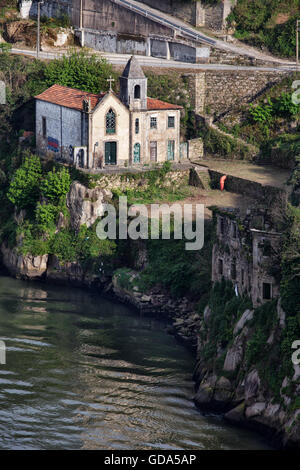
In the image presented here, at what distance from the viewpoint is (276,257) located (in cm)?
7150

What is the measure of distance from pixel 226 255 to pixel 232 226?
2060 millimetres

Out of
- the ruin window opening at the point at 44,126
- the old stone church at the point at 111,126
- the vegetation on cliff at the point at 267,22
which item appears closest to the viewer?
the old stone church at the point at 111,126

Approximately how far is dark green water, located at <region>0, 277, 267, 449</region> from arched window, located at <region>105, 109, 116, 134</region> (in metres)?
13.4

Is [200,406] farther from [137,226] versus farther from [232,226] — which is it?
[137,226]

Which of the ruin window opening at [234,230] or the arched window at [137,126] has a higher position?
the arched window at [137,126]

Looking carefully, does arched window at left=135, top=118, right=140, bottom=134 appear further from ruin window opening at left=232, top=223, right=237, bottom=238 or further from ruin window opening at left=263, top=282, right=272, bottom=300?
ruin window opening at left=263, top=282, right=272, bottom=300

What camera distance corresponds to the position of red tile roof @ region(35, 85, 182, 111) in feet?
323

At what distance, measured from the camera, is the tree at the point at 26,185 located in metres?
98.9

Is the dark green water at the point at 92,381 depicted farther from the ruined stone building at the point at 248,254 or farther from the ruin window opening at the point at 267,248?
the ruin window opening at the point at 267,248

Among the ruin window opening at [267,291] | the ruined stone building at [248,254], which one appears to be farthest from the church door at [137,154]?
the ruin window opening at [267,291]

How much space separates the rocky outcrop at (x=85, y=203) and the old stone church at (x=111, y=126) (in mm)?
2918

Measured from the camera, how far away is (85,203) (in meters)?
95.2

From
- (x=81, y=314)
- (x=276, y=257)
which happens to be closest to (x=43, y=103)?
(x=81, y=314)

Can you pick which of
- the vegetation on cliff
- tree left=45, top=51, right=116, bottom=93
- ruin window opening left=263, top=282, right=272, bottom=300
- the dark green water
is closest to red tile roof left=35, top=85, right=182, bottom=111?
tree left=45, top=51, right=116, bottom=93
